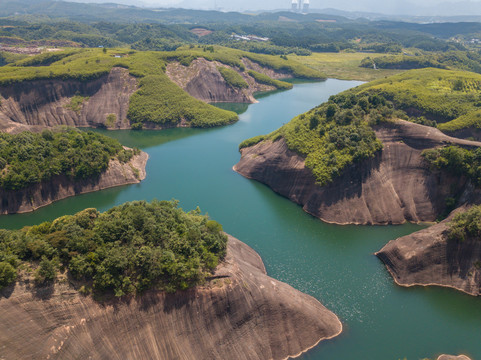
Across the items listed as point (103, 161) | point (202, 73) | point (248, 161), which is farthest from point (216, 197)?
point (202, 73)

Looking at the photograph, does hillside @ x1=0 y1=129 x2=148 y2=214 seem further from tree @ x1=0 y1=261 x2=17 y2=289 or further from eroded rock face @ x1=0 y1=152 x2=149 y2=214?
tree @ x1=0 y1=261 x2=17 y2=289

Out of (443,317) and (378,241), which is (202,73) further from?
(443,317)

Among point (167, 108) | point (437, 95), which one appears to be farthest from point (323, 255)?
point (167, 108)

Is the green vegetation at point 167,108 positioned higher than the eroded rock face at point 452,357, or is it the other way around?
the green vegetation at point 167,108

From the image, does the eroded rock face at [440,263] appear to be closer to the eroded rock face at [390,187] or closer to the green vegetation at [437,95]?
the eroded rock face at [390,187]

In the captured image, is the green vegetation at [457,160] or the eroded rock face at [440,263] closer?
the eroded rock face at [440,263]

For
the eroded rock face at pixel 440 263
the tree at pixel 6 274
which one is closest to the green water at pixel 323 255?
the eroded rock face at pixel 440 263

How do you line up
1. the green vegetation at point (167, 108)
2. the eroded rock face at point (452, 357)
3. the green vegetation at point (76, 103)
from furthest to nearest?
the green vegetation at point (167, 108), the green vegetation at point (76, 103), the eroded rock face at point (452, 357)
